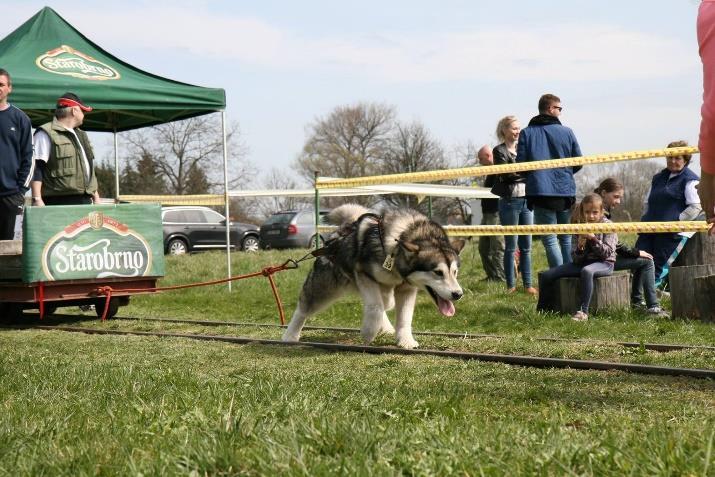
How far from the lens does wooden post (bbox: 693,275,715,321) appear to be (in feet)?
30.0

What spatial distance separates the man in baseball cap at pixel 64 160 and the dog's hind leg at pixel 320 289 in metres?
3.83

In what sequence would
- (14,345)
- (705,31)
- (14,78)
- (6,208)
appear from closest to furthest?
(705,31), (14,345), (6,208), (14,78)

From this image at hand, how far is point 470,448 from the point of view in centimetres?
346

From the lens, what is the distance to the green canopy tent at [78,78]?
41.9 ft

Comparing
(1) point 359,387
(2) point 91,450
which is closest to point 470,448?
(2) point 91,450

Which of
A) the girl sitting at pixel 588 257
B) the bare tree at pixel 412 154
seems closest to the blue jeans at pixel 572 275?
the girl sitting at pixel 588 257

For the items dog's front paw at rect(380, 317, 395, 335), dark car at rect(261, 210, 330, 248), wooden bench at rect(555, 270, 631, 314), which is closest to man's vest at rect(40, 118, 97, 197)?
dog's front paw at rect(380, 317, 395, 335)

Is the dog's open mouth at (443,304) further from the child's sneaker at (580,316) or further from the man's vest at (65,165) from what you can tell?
the man's vest at (65,165)

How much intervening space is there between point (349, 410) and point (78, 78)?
10085 millimetres

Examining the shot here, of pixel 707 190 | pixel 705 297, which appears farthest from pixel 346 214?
pixel 707 190

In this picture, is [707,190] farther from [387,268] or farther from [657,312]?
[657,312]

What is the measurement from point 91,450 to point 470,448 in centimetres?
142

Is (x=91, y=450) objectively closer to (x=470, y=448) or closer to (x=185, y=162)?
(x=470, y=448)

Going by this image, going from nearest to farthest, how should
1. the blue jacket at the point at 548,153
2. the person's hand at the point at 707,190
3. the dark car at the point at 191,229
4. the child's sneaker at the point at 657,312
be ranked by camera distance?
the person's hand at the point at 707,190, the child's sneaker at the point at 657,312, the blue jacket at the point at 548,153, the dark car at the point at 191,229
